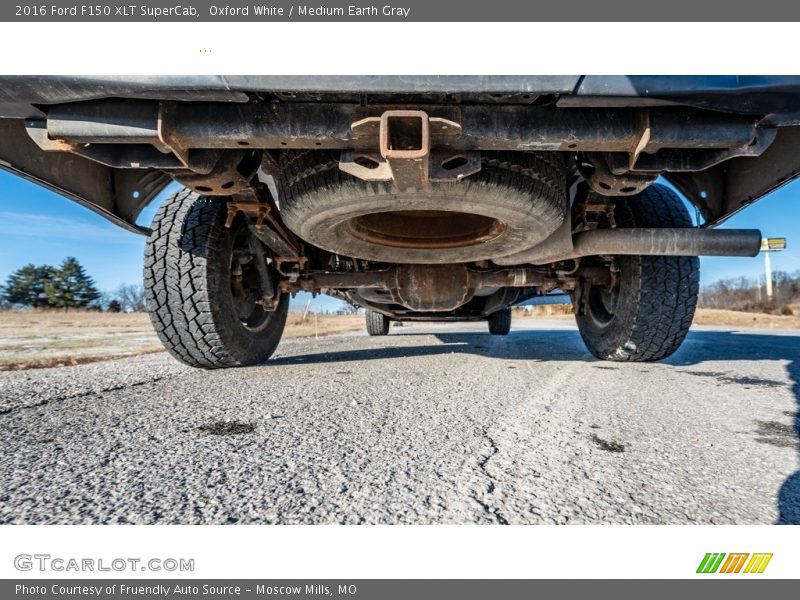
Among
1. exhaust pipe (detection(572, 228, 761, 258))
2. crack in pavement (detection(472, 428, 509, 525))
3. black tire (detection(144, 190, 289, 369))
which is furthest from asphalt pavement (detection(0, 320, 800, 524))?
exhaust pipe (detection(572, 228, 761, 258))

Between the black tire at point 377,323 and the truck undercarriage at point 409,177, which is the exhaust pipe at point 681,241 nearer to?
the truck undercarriage at point 409,177

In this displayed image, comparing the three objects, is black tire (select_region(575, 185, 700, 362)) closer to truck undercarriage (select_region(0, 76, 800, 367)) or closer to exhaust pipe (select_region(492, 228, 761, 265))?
truck undercarriage (select_region(0, 76, 800, 367))

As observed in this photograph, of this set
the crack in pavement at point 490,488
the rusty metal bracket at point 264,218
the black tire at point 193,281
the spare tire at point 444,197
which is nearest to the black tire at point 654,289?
the spare tire at point 444,197

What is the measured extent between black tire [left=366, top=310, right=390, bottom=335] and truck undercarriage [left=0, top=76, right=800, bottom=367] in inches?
119

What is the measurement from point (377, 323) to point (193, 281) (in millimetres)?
3814

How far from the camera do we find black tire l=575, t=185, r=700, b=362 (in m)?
2.05

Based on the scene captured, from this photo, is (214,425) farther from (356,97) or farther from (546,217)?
(546,217)

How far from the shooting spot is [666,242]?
1688 mm

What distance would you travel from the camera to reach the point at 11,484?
0.71 meters

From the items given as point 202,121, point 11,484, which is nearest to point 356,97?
point 202,121

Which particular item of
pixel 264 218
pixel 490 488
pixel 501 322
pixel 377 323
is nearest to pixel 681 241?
pixel 490 488

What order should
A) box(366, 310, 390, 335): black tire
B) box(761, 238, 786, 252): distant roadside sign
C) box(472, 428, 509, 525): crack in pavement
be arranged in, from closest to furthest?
1. box(472, 428, 509, 525): crack in pavement
2. box(366, 310, 390, 335): black tire
3. box(761, 238, 786, 252): distant roadside sign

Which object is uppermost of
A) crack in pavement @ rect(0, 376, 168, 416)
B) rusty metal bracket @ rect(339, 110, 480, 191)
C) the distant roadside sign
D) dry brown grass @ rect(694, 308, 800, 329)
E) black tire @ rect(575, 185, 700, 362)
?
the distant roadside sign

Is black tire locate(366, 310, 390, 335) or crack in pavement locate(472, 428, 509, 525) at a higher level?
crack in pavement locate(472, 428, 509, 525)
